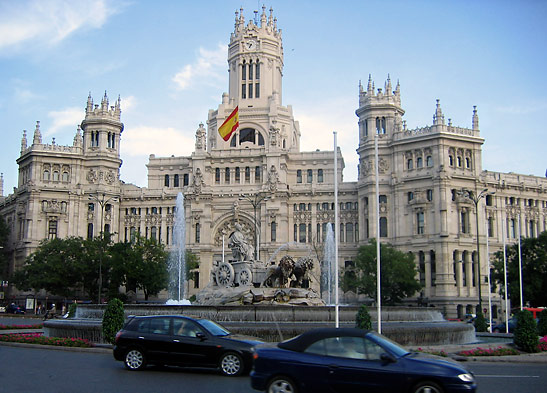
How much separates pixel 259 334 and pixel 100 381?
9.16 metres

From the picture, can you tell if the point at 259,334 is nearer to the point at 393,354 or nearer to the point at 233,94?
the point at 393,354

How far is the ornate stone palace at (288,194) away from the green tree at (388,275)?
6.93 metres

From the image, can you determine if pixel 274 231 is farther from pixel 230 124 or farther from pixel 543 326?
pixel 543 326

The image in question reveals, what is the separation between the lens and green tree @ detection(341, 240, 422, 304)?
7138cm

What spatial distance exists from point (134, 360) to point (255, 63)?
297 feet

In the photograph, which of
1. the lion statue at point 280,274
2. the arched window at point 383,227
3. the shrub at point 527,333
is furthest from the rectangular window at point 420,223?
the shrub at point 527,333

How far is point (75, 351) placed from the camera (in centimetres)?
2569

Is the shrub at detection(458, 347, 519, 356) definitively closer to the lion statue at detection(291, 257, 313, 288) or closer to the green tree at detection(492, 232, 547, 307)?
the lion statue at detection(291, 257, 313, 288)

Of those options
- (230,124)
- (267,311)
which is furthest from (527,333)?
(230,124)

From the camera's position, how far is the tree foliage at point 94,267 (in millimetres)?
75938

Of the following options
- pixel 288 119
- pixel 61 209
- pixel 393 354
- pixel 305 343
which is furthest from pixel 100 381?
pixel 288 119

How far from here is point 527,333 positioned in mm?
26703

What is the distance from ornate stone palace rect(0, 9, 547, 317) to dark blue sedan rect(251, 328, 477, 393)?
66.6 metres

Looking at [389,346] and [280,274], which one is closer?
[389,346]
